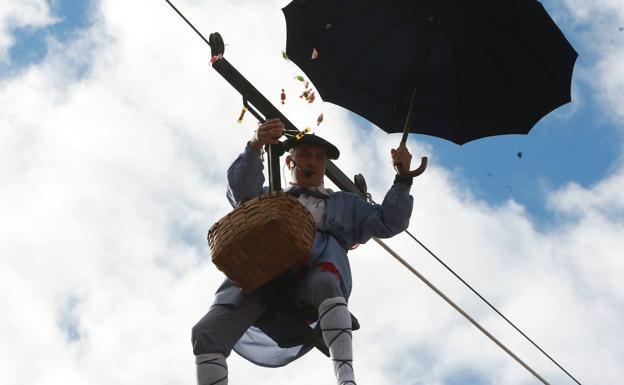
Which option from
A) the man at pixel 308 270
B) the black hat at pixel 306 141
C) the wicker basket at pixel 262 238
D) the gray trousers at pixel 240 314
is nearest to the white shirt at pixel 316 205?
the man at pixel 308 270

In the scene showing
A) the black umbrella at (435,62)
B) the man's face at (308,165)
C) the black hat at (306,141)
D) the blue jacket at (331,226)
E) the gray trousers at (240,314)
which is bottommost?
the gray trousers at (240,314)

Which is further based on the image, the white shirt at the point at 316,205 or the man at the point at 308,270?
the white shirt at the point at 316,205

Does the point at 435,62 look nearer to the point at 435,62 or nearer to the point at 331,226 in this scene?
the point at 435,62

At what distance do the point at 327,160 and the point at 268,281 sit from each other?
1316 millimetres

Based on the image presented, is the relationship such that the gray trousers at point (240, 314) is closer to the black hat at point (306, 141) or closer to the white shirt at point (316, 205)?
the white shirt at point (316, 205)

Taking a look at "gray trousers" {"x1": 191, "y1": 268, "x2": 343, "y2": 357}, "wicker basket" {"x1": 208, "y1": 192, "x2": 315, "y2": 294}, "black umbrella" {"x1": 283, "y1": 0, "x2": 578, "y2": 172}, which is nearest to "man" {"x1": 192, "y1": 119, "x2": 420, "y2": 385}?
"gray trousers" {"x1": 191, "y1": 268, "x2": 343, "y2": 357}

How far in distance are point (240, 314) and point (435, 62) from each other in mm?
1891

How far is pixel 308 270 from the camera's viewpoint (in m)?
5.71

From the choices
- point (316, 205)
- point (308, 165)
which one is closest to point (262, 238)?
point (316, 205)

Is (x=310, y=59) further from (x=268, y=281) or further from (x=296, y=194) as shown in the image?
(x=268, y=281)

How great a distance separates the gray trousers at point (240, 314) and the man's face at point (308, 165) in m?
0.84

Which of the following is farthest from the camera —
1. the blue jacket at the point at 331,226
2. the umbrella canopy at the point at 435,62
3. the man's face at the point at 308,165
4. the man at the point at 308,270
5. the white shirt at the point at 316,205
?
the man's face at the point at 308,165

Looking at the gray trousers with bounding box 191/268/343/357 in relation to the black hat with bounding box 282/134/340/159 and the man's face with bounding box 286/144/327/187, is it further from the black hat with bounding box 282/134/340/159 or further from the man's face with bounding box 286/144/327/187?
the black hat with bounding box 282/134/340/159

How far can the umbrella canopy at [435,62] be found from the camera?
6250 millimetres
